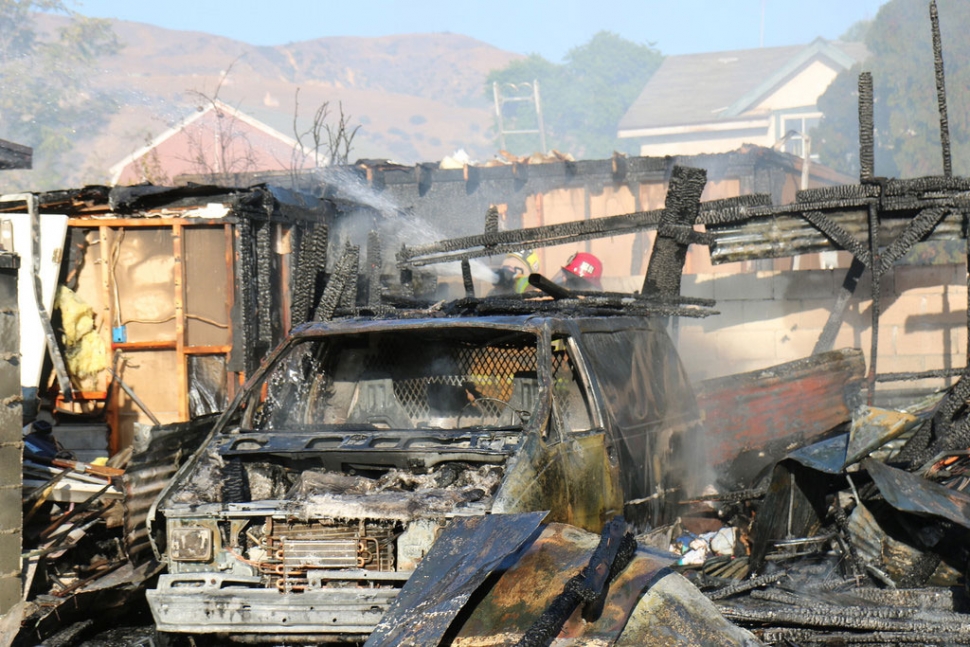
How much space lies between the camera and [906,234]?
9844mm

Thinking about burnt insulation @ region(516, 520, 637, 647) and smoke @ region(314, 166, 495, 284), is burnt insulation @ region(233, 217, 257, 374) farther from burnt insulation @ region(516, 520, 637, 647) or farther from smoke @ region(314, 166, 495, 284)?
burnt insulation @ region(516, 520, 637, 647)

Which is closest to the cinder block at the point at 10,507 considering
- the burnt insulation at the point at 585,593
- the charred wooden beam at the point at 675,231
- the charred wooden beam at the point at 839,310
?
the burnt insulation at the point at 585,593

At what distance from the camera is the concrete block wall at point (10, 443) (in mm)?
6386

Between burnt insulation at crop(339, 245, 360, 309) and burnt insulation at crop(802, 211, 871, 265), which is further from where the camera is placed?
burnt insulation at crop(802, 211, 871, 265)

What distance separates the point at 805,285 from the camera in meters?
12.0

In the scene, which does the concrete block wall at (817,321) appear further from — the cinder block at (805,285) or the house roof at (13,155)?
the house roof at (13,155)

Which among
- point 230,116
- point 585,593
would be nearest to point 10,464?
point 585,593

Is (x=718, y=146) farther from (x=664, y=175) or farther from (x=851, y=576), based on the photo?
(x=851, y=576)

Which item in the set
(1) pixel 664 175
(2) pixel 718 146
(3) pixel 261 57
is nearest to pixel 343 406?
(1) pixel 664 175

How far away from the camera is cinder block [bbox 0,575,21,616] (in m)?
6.34

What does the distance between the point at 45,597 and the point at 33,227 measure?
4681mm

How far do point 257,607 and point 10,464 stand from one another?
2.62 metres

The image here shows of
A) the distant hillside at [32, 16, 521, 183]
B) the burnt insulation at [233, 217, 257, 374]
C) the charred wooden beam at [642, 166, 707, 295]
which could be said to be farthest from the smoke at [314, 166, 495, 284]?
the distant hillside at [32, 16, 521, 183]

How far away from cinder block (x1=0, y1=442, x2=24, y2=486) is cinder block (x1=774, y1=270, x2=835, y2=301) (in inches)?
334
